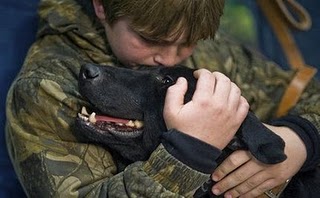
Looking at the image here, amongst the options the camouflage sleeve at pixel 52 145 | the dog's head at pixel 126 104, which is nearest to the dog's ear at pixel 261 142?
the dog's head at pixel 126 104

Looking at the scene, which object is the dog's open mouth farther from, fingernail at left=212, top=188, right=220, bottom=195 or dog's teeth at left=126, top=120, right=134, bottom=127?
fingernail at left=212, top=188, right=220, bottom=195

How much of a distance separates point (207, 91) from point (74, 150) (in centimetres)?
26

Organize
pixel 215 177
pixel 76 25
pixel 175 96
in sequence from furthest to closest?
pixel 76 25 < pixel 215 177 < pixel 175 96

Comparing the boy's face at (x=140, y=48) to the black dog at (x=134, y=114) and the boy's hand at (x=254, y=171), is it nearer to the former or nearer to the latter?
the black dog at (x=134, y=114)

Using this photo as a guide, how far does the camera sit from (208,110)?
116cm

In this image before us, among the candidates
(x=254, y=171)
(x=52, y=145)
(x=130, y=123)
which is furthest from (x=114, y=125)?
(x=254, y=171)

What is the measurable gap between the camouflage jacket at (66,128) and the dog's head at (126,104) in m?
0.04

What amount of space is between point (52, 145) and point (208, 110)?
0.93 feet

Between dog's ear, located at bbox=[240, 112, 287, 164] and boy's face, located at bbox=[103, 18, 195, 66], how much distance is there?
0.62ft

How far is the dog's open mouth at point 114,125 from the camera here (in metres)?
1.18

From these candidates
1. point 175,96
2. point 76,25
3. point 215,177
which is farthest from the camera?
point 76,25

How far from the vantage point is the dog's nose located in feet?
3.78

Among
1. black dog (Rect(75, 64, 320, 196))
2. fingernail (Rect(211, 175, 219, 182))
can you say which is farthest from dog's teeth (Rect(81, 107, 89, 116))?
fingernail (Rect(211, 175, 219, 182))

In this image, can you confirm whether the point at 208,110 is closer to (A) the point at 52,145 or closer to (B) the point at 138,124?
(B) the point at 138,124
